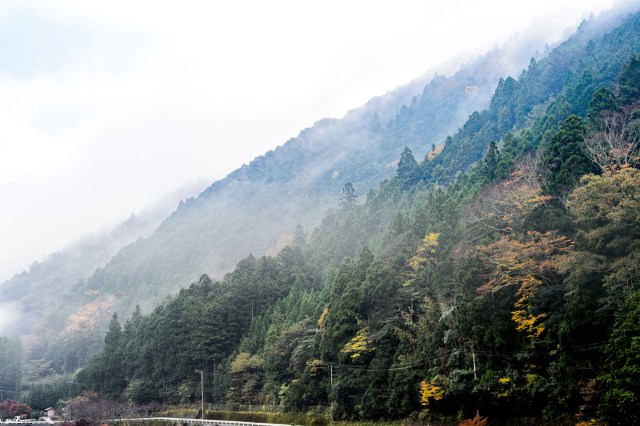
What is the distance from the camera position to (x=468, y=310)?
104ft

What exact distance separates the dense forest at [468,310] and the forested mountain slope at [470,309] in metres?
0.11

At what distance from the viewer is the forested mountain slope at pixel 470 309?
2567 cm

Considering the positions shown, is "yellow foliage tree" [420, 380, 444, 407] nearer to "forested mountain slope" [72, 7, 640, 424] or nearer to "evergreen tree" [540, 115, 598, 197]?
"forested mountain slope" [72, 7, 640, 424]

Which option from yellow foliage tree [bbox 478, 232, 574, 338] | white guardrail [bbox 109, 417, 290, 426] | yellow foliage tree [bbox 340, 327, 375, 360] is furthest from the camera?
white guardrail [bbox 109, 417, 290, 426]

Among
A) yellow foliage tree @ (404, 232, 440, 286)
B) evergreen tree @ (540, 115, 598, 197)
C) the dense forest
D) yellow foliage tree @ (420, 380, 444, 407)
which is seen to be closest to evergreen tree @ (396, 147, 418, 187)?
the dense forest

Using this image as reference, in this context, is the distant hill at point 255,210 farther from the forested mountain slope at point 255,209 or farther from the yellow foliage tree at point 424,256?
the yellow foliage tree at point 424,256

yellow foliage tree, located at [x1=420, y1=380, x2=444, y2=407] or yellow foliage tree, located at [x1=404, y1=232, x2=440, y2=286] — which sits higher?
yellow foliage tree, located at [x1=404, y1=232, x2=440, y2=286]

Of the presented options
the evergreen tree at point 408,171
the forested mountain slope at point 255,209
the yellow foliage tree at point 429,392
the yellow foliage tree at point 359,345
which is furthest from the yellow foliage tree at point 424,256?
the forested mountain slope at point 255,209

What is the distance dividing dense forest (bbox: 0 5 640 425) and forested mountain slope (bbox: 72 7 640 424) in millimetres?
108

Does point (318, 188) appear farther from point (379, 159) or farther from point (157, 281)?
point (157, 281)

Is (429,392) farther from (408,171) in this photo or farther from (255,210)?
(255,210)

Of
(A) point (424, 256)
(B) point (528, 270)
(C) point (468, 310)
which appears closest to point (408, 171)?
(A) point (424, 256)

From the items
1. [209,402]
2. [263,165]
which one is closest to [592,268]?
[209,402]

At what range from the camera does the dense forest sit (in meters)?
25.7
